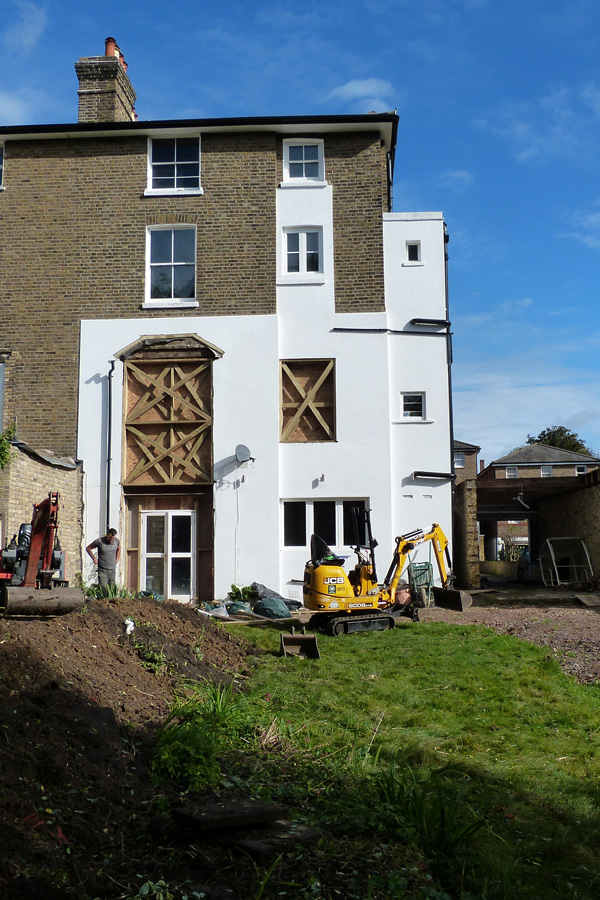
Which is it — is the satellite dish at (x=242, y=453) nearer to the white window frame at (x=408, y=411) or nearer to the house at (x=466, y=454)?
the white window frame at (x=408, y=411)

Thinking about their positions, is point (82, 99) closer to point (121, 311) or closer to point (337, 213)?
point (121, 311)

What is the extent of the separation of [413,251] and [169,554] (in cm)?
983

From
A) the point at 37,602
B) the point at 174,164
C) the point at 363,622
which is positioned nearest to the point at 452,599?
the point at 363,622

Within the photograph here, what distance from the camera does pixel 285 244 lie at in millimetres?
20547

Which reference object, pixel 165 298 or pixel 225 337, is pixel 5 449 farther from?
pixel 165 298

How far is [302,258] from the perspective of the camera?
67.2ft

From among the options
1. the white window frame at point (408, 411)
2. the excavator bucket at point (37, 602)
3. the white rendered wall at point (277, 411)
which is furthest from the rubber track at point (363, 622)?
the white window frame at point (408, 411)

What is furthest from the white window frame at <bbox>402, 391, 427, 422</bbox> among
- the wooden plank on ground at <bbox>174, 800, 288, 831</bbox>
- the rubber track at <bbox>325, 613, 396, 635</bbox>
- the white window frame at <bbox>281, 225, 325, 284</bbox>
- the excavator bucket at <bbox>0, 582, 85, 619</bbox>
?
the wooden plank on ground at <bbox>174, 800, 288, 831</bbox>

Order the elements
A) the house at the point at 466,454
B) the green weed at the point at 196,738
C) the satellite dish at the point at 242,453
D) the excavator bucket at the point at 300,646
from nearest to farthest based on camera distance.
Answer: the green weed at the point at 196,738
the excavator bucket at the point at 300,646
the satellite dish at the point at 242,453
the house at the point at 466,454

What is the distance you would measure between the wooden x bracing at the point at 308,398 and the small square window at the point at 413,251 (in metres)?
3.49

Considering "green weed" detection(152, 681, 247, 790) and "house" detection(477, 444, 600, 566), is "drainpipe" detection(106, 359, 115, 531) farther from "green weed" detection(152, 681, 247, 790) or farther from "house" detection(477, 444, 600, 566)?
"green weed" detection(152, 681, 247, 790)

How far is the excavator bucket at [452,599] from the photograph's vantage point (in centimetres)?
1714

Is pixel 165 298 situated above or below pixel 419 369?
above

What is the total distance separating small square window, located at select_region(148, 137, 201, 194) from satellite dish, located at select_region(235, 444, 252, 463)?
6913 millimetres
